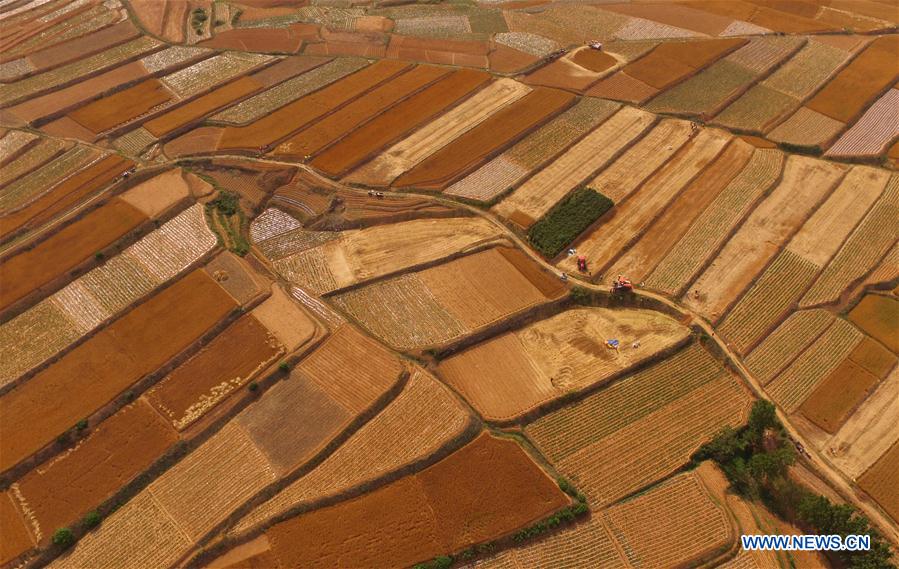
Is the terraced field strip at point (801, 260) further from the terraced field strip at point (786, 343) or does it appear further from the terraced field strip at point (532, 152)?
the terraced field strip at point (532, 152)

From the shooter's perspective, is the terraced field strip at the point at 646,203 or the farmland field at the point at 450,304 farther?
the terraced field strip at the point at 646,203

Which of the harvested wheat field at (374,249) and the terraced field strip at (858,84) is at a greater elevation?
the terraced field strip at (858,84)

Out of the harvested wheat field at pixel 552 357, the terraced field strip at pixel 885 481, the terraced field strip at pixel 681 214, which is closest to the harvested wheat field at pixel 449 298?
the harvested wheat field at pixel 552 357

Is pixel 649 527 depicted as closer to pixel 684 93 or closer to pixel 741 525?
pixel 741 525

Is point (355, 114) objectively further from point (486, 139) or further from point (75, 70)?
point (75, 70)

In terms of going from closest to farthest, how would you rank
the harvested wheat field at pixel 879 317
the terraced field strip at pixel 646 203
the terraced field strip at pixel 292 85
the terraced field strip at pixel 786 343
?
the terraced field strip at pixel 786 343 → the harvested wheat field at pixel 879 317 → the terraced field strip at pixel 646 203 → the terraced field strip at pixel 292 85

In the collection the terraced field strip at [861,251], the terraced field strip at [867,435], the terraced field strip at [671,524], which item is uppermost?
the terraced field strip at [861,251]
